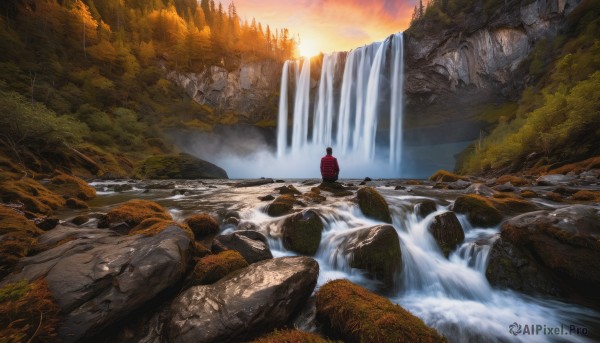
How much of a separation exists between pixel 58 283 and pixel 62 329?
24.6 inches

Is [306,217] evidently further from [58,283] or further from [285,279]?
[58,283]

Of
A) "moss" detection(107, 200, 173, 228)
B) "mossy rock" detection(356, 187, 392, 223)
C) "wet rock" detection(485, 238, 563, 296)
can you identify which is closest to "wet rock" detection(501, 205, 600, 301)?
"wet rock" detection(485, 238, 563, 296)

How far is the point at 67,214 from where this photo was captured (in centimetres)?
749

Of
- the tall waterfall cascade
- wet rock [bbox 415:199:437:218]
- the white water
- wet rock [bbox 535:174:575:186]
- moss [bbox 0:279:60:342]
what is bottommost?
the white water

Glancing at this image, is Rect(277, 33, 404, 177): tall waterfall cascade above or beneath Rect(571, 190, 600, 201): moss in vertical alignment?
above

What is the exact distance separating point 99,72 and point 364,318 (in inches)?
2031

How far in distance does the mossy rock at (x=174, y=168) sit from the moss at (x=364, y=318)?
2778 centimetres

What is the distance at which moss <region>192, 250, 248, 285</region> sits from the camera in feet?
11.7

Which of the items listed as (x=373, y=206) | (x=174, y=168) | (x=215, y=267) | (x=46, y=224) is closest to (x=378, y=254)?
(x=215, y=267)

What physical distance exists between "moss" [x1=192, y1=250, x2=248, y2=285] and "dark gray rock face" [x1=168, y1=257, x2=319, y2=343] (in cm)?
30

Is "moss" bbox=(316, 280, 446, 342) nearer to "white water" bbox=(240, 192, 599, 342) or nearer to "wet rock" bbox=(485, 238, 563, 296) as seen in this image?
"white water" bbox=(240, 192, 599, 342)

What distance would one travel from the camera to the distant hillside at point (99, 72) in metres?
15.5

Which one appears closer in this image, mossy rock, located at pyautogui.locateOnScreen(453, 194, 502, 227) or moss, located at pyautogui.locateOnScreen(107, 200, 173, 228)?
moss, located at pyautogui.locateOnScreen(107, 200, 173, 228)

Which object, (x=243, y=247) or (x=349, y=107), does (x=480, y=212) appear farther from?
(x=349, y=107)
